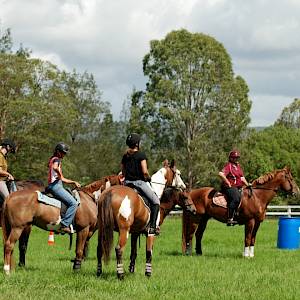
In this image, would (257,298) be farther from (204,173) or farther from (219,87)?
(219,87)

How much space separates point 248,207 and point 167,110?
33.5 m

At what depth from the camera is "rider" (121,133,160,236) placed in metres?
11.6

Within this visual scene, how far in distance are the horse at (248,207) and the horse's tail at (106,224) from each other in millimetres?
6084

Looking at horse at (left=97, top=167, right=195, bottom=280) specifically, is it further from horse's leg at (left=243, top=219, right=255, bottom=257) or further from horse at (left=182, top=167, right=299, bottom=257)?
horse at (left=182, top=167, right=299, bottom=257)

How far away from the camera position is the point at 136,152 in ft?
38.1

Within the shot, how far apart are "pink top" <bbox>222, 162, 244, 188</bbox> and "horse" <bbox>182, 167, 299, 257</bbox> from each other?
1.35 ft

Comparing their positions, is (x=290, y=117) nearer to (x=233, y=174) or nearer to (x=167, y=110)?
(x=167, y=110)

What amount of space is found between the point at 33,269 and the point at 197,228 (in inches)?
245

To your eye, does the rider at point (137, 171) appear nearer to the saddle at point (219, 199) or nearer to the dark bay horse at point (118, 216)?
the dark bay horse at point (118, 216)

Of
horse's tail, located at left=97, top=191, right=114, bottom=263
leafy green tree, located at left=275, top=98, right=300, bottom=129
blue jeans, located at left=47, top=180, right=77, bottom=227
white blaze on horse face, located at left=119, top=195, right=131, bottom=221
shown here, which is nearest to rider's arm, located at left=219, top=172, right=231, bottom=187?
blue jeans, located at left=47, top=180, right=77, bottom=227

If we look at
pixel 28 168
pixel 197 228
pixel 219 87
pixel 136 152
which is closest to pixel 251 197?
pixel 197 228

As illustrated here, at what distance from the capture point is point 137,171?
1163 centimetres

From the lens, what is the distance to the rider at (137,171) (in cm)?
1159

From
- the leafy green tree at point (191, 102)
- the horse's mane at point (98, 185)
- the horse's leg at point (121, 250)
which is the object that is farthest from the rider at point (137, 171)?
the leafy green tree at point (191, 102)
